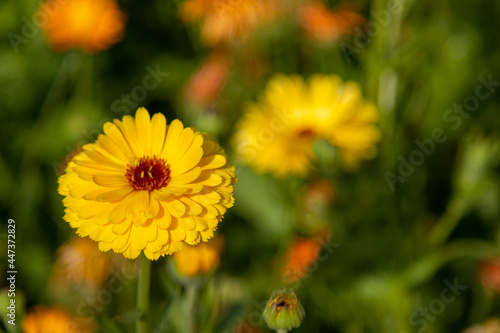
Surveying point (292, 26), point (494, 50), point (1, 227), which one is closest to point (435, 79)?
point (494, 50)

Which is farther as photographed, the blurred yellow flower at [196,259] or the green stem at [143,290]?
the blurred yellow flower at [196,259]

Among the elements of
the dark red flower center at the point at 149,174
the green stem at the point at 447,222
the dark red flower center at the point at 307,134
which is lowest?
the green stem at the point at 447,222

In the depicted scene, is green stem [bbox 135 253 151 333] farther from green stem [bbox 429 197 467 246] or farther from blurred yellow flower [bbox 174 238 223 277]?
green stem [bbox 429 197 467 246]

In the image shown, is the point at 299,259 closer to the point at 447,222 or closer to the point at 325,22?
the point at 447,222

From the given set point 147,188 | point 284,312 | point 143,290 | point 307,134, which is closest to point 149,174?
point 147,188

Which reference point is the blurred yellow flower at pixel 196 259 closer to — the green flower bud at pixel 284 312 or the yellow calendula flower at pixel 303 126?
the green flower bud at pixel 284 312

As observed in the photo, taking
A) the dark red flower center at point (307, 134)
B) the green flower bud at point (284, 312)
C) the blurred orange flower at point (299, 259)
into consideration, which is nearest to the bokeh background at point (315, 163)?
the blurred orange flower at point (299, 259)
